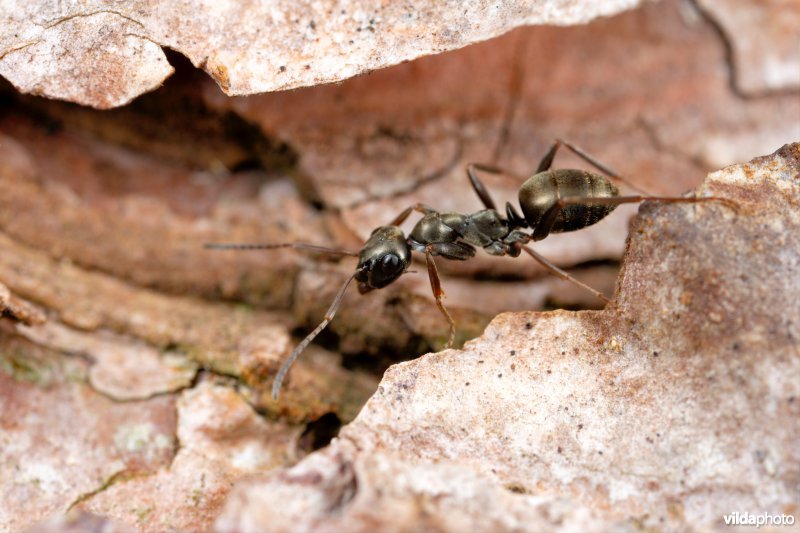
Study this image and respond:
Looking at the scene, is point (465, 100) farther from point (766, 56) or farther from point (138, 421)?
point (138, 421)

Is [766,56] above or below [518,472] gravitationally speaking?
above

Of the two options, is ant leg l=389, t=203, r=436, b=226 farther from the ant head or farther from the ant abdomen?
the ant abdomen

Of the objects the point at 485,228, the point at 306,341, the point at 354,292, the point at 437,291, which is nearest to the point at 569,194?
the point at 485,228

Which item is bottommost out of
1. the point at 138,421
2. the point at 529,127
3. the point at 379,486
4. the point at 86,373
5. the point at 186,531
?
the point at 186,531

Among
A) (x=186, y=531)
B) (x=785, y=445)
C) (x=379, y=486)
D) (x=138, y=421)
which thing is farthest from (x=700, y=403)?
(x=138, y=421)

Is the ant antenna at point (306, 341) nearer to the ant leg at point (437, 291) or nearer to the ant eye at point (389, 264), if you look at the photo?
the ant eye at point (389, 264)

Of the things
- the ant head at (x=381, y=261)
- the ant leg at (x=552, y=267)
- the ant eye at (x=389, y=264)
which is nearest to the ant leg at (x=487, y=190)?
the ant leg at (x=552, y=267)
